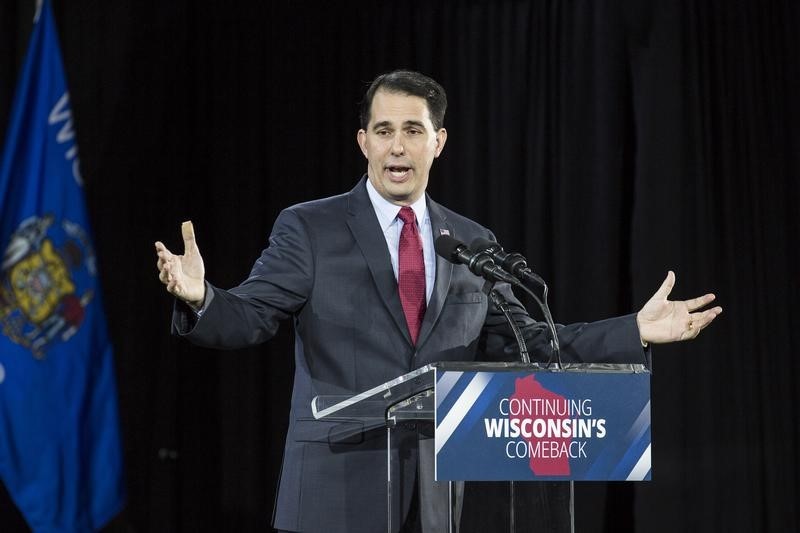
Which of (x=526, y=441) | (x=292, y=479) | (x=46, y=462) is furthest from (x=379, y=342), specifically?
(x=46, y=462)

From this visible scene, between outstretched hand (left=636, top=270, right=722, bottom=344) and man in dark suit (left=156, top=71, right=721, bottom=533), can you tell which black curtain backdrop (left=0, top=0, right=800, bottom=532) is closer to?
man in dark suit (left=156, top=71, right=721, bottom=533)

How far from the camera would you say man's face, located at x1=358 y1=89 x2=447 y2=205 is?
2.38 m

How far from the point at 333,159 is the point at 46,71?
1.26 metres

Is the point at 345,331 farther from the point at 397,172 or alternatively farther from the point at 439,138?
the point at 439,138

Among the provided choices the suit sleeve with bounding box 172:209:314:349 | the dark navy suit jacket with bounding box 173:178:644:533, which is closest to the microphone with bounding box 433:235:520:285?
the dark navy suit jacket with bounding box 173:178:644:533

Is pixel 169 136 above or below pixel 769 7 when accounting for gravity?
below

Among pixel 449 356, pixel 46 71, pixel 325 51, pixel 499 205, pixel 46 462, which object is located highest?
pixel 325 51

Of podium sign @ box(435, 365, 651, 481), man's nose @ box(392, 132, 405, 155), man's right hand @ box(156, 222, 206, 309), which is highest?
man's nose @ box(392, 132, 405, 155)

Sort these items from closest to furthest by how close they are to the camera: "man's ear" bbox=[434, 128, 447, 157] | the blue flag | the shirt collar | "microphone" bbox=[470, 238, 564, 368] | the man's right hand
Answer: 1. "microphone" bbox=[470, 238, 564, 368]
2. the man's right hand
3. the shirt collar
4. "man's ear" bbox=[434, 128, 447, 157]
5. the blue flag

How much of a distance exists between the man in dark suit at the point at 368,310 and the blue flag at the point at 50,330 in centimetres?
177

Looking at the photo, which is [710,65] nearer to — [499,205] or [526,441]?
[499,205]

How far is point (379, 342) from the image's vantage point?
2.17 metres

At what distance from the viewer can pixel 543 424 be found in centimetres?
159

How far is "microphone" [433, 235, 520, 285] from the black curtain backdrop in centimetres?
241
